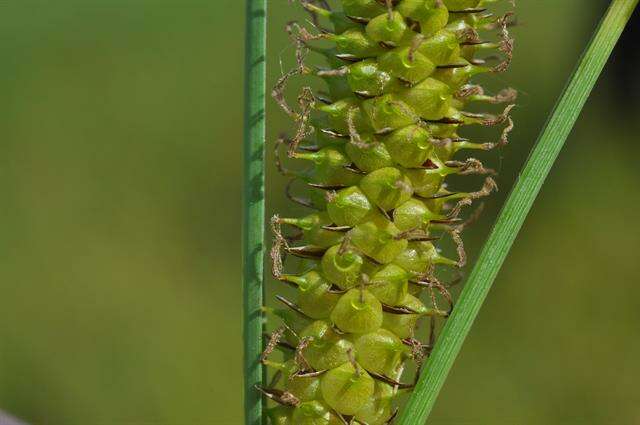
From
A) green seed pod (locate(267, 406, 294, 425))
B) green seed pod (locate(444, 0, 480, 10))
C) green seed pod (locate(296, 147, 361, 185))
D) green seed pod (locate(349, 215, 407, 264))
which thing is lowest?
green seed pod (locate(267, 406, 294, 425))

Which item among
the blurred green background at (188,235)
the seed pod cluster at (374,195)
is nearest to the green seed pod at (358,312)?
the seed pod cluster at (374,195)

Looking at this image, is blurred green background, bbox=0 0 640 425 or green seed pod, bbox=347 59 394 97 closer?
green seed pod, bbox=347 59 394 97

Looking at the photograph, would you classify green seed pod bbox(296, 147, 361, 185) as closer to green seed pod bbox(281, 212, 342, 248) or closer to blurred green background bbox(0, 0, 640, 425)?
green seed pod bbox(281, 212, 342, 248)

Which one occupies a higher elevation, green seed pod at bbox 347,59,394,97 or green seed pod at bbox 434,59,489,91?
green seed pod at bbox 434,59,489,91

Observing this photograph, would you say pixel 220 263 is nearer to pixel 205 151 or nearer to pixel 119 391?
pixel 205 151

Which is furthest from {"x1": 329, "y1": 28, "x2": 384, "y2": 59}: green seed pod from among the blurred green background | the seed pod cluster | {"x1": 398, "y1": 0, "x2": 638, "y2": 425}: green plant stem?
the blurred green background

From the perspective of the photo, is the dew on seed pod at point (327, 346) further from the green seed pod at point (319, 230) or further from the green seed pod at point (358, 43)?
the green seed pod at point (358, 43)

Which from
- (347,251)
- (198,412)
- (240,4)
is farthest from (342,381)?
(240,4)
